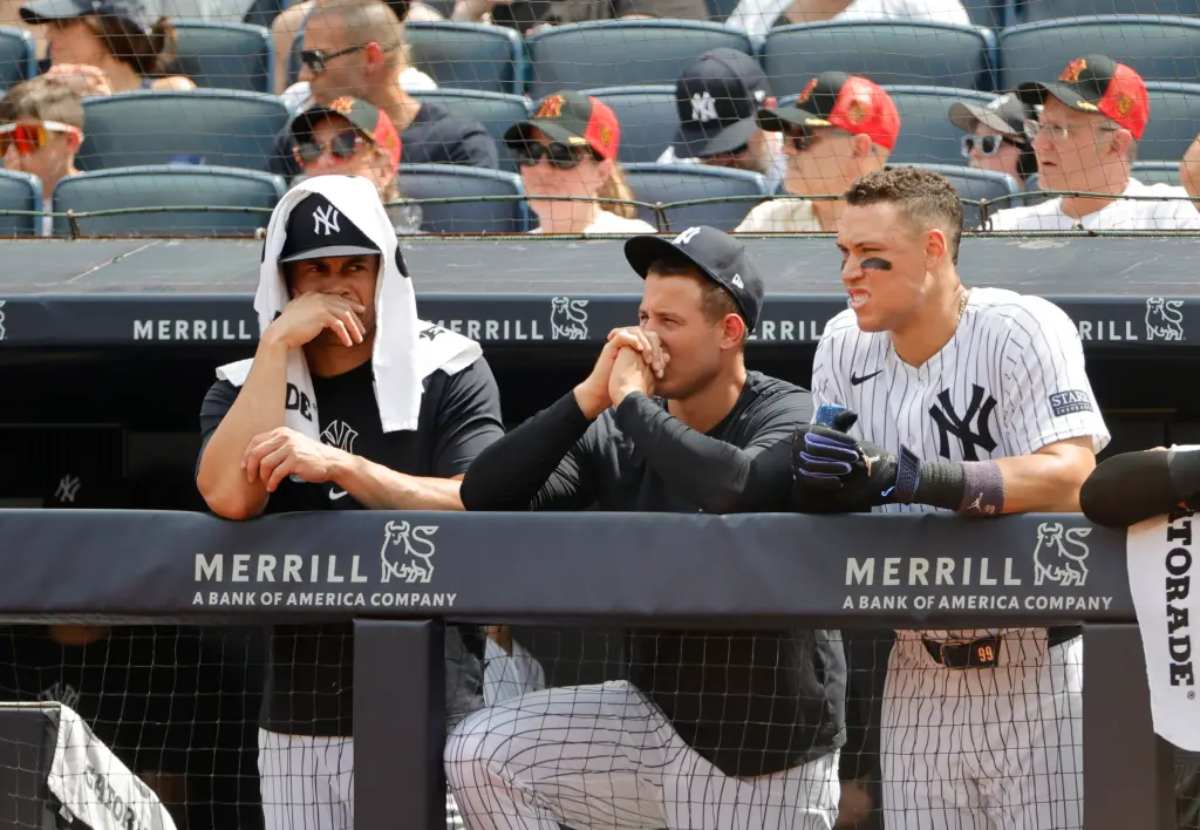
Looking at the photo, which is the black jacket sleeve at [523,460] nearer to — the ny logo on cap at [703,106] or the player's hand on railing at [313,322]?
the player's hand on railing at [313,322]

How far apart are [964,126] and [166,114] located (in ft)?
8.30

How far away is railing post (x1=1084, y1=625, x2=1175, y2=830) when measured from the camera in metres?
2.48

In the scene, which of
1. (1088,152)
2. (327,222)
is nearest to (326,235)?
(327,222)

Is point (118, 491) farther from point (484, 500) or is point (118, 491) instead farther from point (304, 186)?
point (484, 500)

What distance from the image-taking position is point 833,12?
21.0ft

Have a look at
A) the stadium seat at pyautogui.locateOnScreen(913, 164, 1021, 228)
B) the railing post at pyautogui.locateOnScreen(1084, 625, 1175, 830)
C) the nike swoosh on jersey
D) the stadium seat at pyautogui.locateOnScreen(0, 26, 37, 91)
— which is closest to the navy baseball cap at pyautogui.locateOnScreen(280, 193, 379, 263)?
the nike swoosh on jersey

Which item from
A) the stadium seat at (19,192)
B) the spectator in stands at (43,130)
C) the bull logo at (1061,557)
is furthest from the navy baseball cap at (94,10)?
the bull logo at (1061,557)

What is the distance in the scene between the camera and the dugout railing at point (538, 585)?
2.52 meters

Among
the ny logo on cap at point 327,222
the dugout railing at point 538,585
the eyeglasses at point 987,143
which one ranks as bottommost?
the dugout railing at point 538,585

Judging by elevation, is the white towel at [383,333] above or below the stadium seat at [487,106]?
below

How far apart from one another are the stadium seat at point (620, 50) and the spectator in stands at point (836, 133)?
117 centimetres

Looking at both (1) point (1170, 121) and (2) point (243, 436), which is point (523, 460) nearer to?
(2) point (243, 436)

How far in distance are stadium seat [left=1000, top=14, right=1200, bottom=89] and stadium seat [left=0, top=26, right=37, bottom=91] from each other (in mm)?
3503

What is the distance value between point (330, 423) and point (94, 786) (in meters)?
0.72
